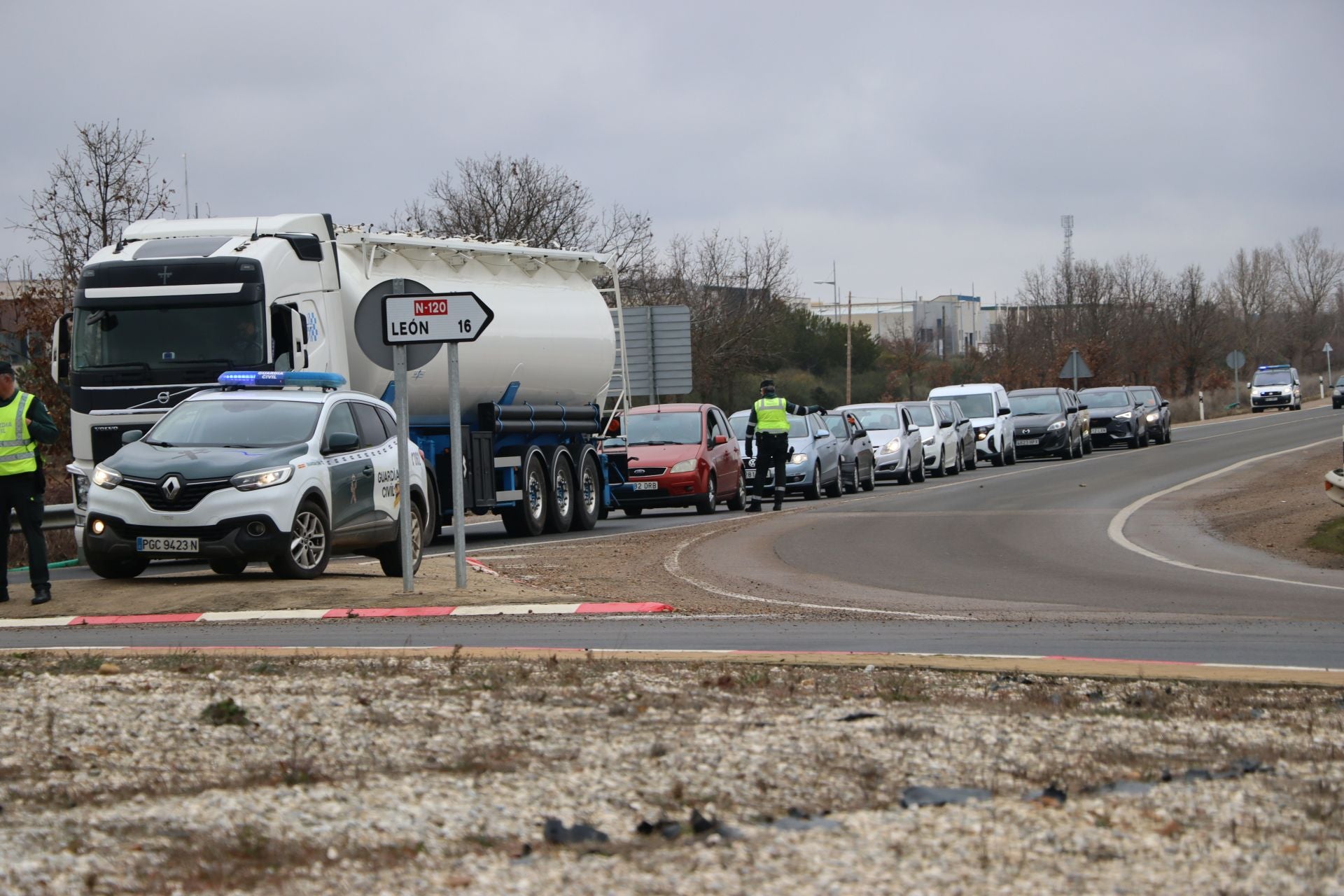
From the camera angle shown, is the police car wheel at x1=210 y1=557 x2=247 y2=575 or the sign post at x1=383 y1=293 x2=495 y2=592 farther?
the police car wheel at x1=210 y1=557 x2=247 y2=575

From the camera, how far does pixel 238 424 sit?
14656 millimetres

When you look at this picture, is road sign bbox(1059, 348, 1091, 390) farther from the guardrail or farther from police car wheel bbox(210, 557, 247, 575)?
police car wheel bbox(210, 557, 247, 575)

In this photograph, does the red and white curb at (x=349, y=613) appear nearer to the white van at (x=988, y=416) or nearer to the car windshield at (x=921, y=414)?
the car windshield at (x=921, y=414)

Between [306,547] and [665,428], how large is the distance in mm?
12493

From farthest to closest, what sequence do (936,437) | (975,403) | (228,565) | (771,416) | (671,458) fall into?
(975,403) < (936,437) < (771,416) < (671,458) < (228,565)

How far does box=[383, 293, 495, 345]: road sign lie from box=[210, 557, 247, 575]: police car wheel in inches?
100

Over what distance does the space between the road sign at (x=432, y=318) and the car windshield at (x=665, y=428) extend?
43.8ft

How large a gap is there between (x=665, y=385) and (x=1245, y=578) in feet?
64.6

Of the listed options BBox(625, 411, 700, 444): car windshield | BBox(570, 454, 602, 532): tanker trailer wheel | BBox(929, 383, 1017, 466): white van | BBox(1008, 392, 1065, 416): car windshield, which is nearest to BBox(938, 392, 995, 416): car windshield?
BBox(929, 383, 1017, 466): white van

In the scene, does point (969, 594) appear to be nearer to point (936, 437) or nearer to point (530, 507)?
point (530, 507)

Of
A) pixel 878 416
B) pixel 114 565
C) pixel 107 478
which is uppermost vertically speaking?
pixel 107 478

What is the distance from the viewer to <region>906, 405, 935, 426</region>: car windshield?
126 feet

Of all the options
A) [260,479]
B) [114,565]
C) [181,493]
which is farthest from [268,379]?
[114,565]

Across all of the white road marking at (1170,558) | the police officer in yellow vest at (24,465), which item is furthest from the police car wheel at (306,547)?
the white road marking at (1170,558)
